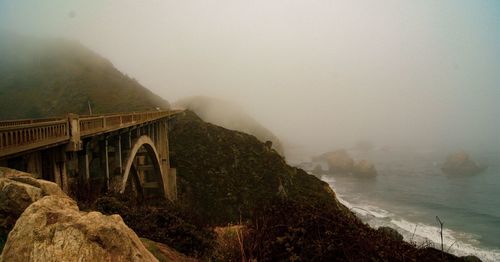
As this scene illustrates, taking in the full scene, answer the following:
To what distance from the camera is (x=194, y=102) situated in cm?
14150

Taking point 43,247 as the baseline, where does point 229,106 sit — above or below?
above

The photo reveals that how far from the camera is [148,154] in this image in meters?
26.5

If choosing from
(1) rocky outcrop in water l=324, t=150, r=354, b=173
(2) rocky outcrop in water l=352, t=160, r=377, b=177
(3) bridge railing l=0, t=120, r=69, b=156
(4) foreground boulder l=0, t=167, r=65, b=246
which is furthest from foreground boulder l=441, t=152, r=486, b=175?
(4) foreground boulder l=0, t=167, r=65, b=246

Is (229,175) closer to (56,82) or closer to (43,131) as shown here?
(43,131)

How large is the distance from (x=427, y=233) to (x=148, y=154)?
1657 inches

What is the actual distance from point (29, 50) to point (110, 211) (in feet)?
361

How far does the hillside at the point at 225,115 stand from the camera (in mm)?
134438

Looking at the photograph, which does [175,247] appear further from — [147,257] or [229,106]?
[229,106]

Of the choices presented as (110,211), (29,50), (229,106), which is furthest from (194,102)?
(110,211)

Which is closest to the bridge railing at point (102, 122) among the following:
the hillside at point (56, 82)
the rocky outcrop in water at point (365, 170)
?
the hillside at point (56, 82)

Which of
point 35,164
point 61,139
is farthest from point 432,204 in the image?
point 35,164

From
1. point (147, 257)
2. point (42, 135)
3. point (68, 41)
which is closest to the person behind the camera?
point (147, 257)

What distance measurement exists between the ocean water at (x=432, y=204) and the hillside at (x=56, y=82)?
53851 millimetres

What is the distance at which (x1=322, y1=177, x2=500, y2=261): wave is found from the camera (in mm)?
38562
